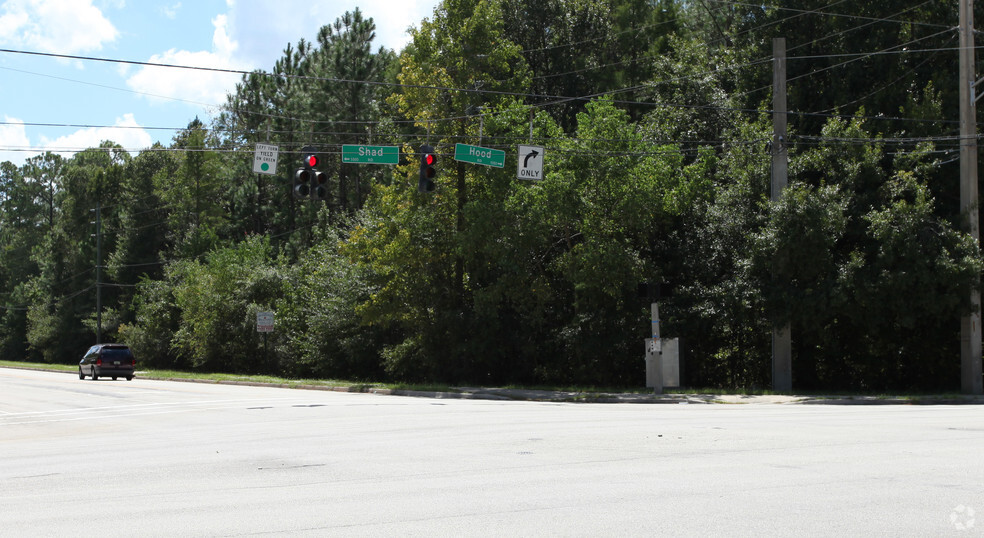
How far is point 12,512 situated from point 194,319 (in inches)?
1853

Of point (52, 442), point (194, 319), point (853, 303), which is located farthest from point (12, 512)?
point (194, 319)

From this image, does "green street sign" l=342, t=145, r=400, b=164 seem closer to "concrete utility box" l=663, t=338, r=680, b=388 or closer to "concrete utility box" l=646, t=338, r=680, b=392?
"concrete utility box" l=646, t=338, r=680, b=392

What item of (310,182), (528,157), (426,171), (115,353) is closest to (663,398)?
(528,157)

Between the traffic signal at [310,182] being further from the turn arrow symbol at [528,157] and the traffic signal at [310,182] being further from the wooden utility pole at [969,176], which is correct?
the wooden utility pole at [969,176]

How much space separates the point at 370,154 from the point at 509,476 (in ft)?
46.8

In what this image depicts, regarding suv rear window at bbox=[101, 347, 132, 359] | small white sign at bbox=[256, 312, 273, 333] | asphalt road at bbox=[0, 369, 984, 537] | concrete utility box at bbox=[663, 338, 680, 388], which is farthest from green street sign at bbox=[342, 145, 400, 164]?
suv rear window at bbox=[101, 347, 132, 359]

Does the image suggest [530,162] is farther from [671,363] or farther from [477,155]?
[671,363]

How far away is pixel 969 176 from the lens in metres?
26.0

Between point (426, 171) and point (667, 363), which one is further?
point (667, 363)

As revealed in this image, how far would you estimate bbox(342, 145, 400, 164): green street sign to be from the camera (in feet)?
73.8

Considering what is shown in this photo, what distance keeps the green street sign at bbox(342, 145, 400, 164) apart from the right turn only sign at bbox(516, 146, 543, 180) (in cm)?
379

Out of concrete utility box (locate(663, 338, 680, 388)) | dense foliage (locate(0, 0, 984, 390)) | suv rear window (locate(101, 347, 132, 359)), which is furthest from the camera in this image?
suv rear window (locate(101, 347, 132, 359))

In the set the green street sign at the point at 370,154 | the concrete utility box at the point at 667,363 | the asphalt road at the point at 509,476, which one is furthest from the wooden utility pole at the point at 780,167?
the green street sign at the point at 370,154

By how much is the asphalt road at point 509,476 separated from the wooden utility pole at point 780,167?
9304 millimetres
